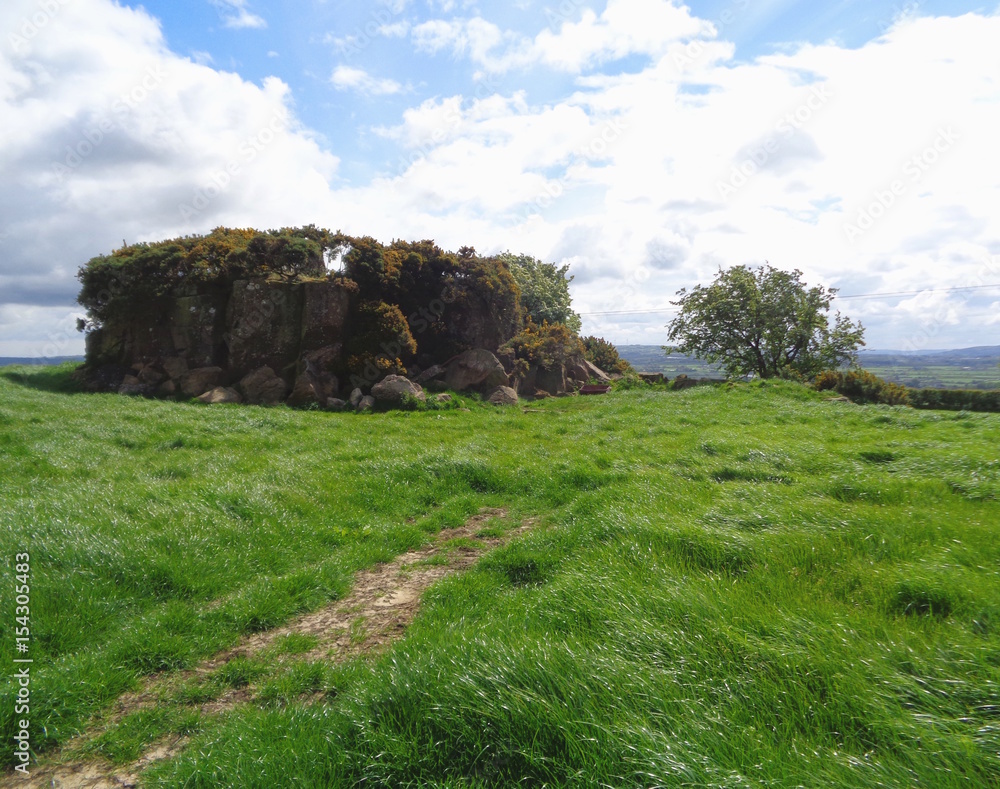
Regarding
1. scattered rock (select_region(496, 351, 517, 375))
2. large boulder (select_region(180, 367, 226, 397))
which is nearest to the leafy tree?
scattered rock (select_region(496, 351, 517, 375))

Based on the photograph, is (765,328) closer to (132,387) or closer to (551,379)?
(551,379)

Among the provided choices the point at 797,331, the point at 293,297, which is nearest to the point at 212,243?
the point at 293,297

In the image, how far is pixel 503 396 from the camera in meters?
22.9

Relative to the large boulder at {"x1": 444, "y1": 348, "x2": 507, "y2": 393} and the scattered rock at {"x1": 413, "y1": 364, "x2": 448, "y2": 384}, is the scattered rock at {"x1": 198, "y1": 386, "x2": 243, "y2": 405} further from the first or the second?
the large boulder at {"x1": 444, "y1": 348, "x2": 507, "y2": 393}

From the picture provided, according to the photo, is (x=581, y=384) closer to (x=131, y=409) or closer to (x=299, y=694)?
(x=131, y=409)

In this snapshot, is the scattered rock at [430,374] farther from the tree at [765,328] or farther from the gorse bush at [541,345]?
the tree at [765,328]

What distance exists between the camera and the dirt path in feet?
10.5

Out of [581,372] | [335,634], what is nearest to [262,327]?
[581,372]

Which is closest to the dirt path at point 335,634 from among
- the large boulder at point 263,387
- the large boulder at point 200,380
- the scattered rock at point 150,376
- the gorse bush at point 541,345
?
the large boulder at point 263,387

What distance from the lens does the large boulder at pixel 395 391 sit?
19781 mm

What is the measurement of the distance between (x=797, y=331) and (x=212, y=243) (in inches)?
1360

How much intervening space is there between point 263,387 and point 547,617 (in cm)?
1924

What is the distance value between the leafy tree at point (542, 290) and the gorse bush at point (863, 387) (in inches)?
572

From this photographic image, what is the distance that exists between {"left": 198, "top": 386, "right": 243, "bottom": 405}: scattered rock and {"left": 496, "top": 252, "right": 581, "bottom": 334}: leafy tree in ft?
58.4
